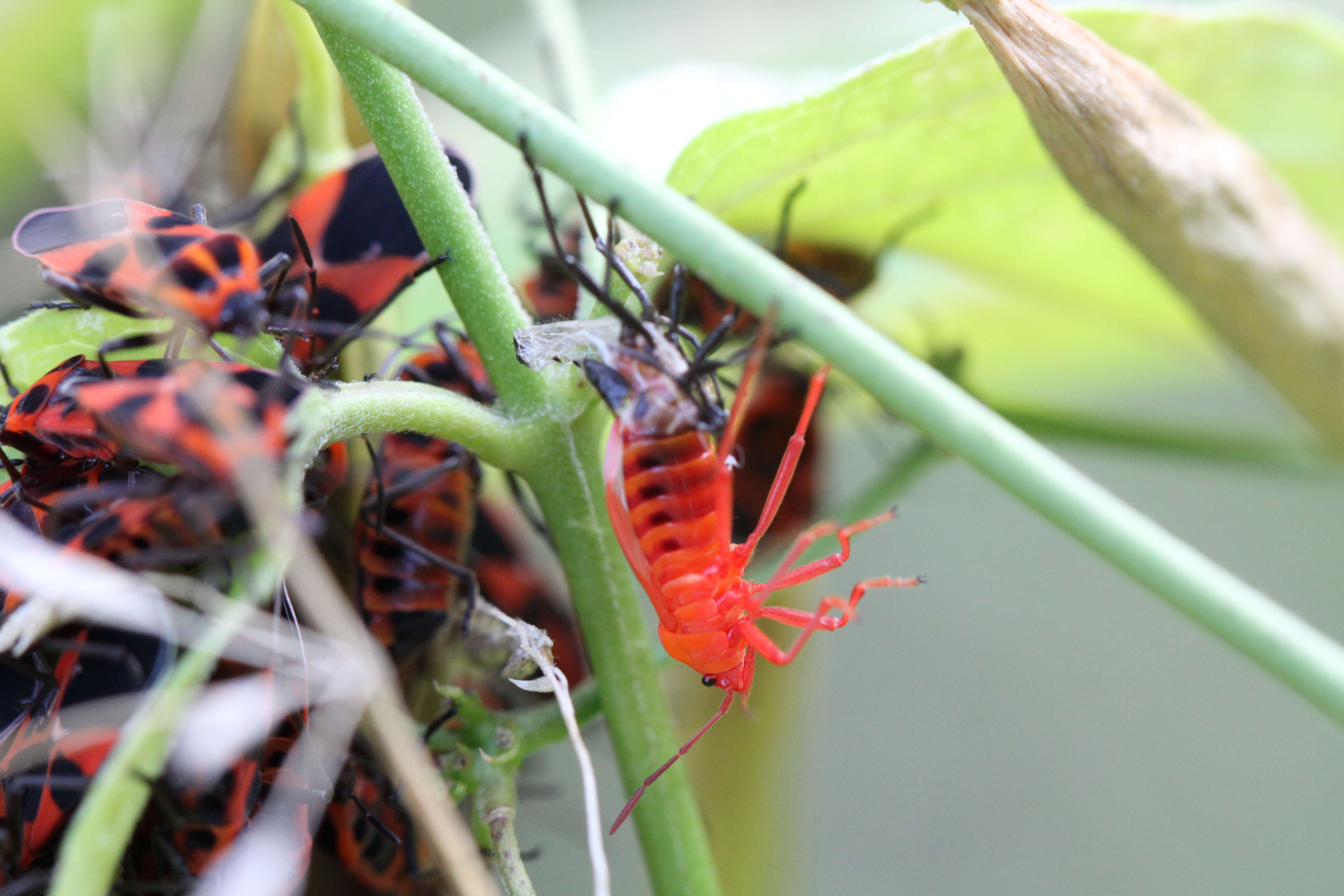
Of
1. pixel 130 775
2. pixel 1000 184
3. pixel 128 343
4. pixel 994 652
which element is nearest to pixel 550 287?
pixel 1000 184

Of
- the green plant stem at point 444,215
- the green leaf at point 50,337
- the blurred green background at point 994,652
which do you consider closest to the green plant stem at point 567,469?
the green plant stem at point 444,215

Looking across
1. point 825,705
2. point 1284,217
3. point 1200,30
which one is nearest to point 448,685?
point 1284,217

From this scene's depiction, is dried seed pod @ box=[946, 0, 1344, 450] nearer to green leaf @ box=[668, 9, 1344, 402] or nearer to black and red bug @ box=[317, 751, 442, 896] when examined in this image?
green leaf @ box=[668, 9, 1344, 402]

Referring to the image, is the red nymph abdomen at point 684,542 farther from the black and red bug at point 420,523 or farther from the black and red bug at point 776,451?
the black and red bug at point 776,451

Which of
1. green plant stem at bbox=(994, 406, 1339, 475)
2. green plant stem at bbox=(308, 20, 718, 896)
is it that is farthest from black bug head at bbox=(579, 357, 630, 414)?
green plant stem at bbox=(994, 406, 1339, 475)

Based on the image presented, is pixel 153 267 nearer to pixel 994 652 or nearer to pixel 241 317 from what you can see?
pixel 241 317

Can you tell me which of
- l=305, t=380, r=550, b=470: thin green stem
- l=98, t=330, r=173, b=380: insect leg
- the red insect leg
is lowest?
l=98, t=330, r=173, b=380: insect leg
